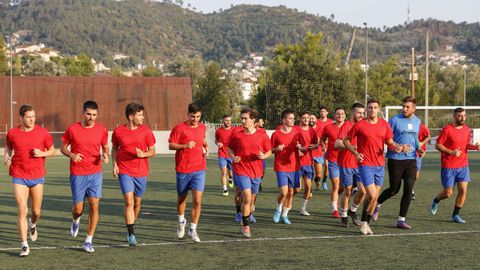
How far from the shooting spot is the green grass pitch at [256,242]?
381 inches

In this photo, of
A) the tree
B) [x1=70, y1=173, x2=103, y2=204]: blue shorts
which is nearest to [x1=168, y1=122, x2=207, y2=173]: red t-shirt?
[x1=70, y1=173, x2=103, y2=204]: blue shorts

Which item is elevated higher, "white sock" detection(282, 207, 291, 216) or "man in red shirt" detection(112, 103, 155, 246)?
"man in red shirt" detection(112, 103, 155, 246)

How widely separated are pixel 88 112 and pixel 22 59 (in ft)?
459

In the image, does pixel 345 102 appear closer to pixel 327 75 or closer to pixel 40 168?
pixel 327 75

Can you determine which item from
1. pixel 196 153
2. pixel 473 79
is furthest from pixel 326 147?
pixel 473 79

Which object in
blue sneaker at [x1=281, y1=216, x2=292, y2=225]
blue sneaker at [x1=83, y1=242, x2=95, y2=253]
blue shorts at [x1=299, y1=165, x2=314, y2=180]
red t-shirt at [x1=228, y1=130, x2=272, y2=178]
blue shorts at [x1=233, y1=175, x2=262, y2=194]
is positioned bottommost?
blue sneaker at [x1=281, y1=216, x2=292, y2=225]

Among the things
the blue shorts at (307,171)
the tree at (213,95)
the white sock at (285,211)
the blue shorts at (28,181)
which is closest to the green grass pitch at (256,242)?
the white sock at (285,211)

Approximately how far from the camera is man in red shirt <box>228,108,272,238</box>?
38.8 ft

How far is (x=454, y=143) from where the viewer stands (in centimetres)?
1314

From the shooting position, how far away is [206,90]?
85.1 meters

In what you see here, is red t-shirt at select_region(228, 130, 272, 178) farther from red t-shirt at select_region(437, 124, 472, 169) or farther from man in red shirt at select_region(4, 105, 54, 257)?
red t-shirt at select_region(437, 124, 472, 169)

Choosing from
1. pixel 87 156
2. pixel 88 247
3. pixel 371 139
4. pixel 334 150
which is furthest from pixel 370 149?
pixel 88 247

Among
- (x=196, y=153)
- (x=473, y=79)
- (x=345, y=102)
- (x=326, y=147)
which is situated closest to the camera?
(x=196, y=153)

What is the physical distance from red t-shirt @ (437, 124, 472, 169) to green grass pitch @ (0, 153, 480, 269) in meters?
0.97
